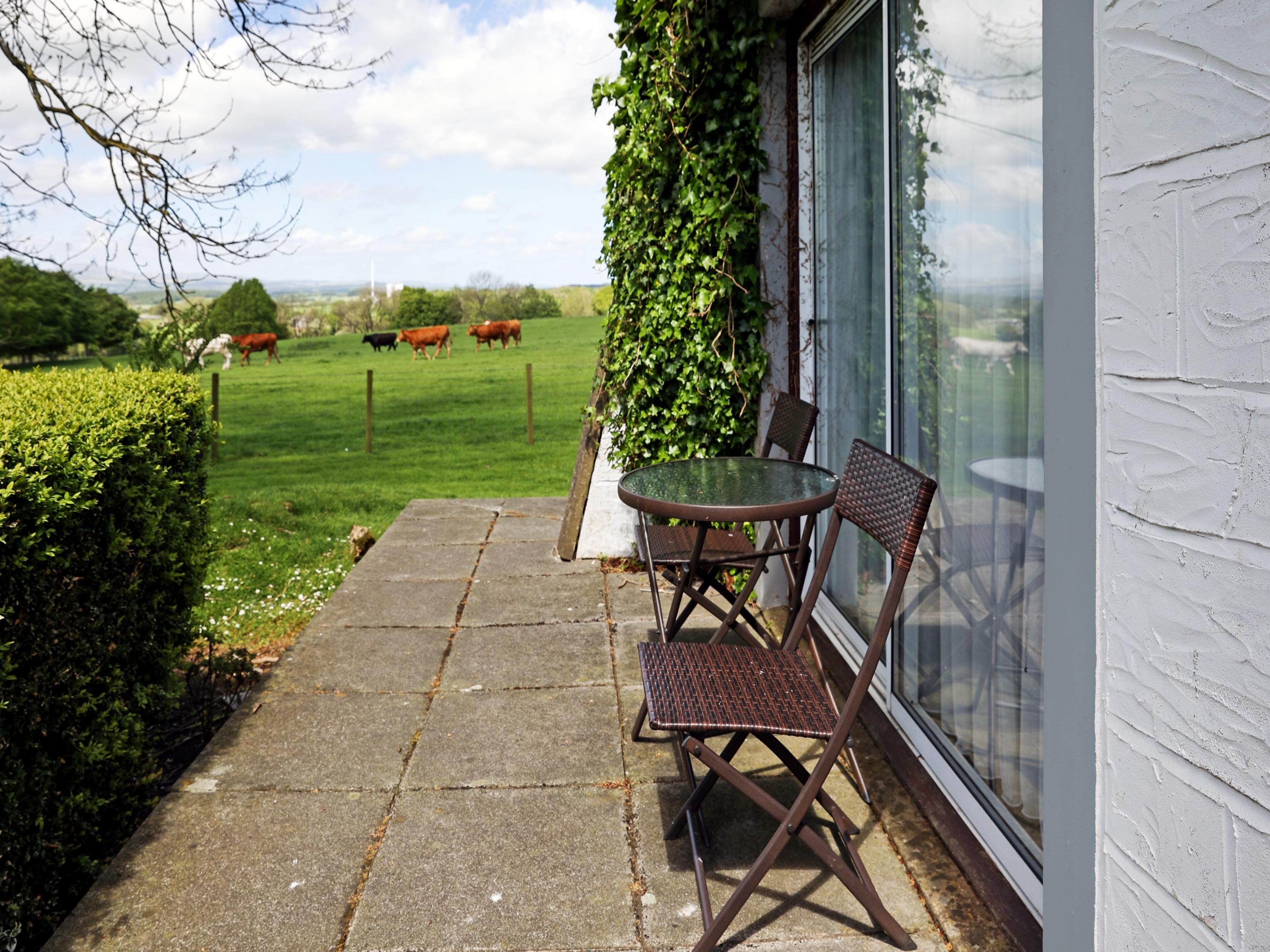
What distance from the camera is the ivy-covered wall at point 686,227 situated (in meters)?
4.77

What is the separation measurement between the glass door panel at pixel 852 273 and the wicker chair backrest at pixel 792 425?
22 cm

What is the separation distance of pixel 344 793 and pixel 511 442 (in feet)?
40.7

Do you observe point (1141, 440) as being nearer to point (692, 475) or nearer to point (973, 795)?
point (973, 795)

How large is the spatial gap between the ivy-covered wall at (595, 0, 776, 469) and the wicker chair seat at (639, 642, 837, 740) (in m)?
2.45

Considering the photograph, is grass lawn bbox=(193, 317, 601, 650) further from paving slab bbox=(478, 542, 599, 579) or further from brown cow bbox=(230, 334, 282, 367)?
paving slab bbox=(478, 542, 599, 579)

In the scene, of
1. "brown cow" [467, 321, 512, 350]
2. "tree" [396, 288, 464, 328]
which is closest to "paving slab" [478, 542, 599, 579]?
"brown cow" [467, 321, 512, 350]

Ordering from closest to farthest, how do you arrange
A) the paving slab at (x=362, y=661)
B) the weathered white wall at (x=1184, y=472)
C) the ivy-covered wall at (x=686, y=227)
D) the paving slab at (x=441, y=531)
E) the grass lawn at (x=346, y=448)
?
the weathered white wall at (x=1184, y=472) < the paving slab at (x=362, y=661) < the ivy-covered wall at (x=686, y=227) < the paving slab at (x=441, y=531) < the grass lawn at (x=346, y=448)

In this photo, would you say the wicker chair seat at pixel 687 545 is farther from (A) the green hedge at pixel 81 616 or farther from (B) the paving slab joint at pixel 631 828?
(A) the green hedge at pixel 81 616

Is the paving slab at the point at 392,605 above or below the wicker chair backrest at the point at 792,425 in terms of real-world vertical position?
below

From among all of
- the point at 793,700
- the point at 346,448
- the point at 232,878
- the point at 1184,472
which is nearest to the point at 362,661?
the point at 232,878

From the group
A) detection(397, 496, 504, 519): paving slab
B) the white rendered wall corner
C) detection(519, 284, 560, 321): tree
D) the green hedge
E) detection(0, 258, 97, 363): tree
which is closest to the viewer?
the green hedge

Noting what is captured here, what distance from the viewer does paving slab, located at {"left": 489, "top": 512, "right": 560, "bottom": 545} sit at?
662 centimetres

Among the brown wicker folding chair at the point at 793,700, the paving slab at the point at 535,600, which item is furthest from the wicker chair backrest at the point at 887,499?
the paving slab at the point at 535,600

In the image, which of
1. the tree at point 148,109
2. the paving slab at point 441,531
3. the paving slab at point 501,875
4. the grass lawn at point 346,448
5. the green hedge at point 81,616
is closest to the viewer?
the paving slab at point 501,875
